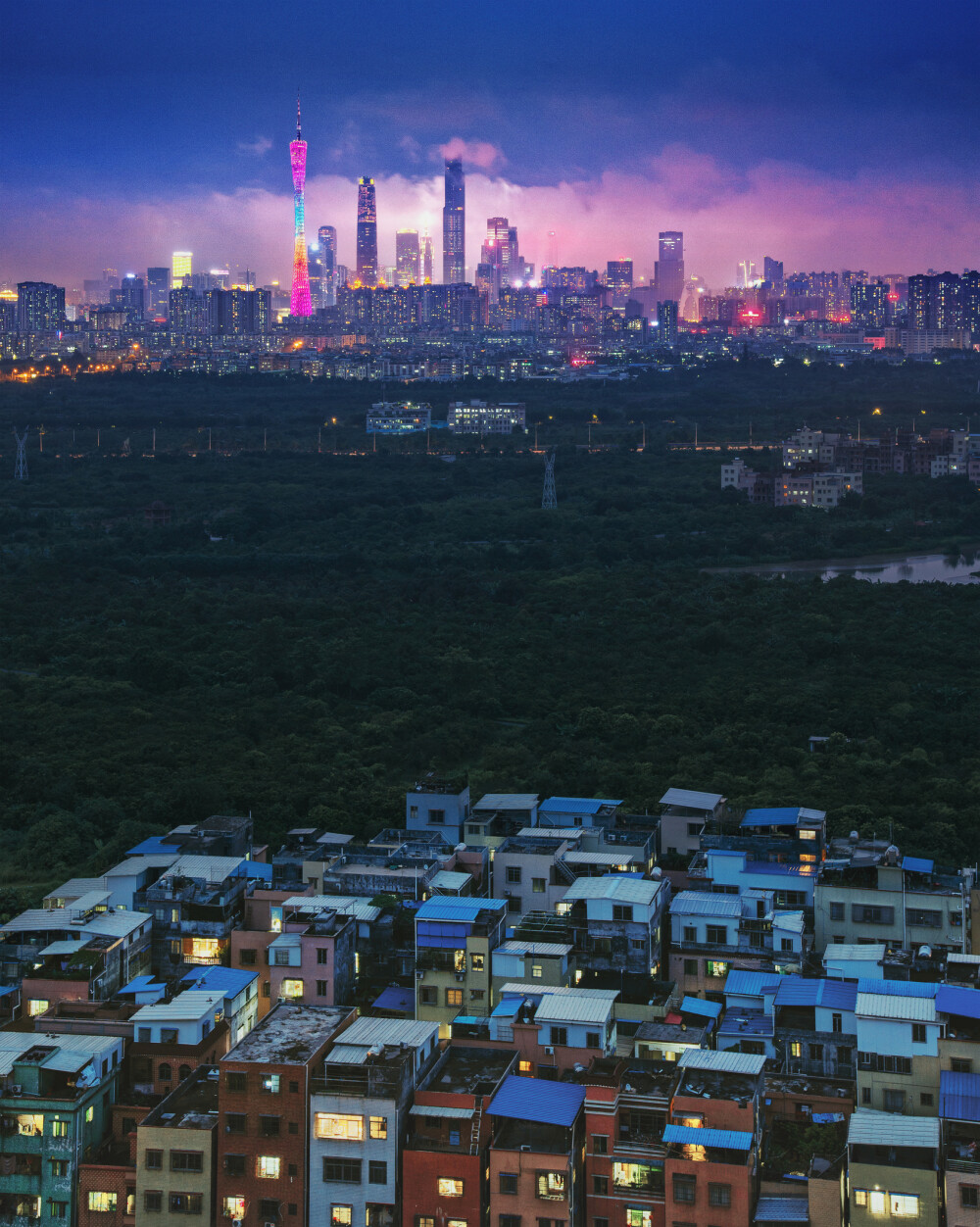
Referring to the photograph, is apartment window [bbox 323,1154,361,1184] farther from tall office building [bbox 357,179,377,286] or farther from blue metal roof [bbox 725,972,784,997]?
tall office building [bbox 357,179,377,286]

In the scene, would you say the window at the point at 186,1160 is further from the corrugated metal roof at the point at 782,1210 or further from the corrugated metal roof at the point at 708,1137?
the corrugated metal roof at the point at 782,1210

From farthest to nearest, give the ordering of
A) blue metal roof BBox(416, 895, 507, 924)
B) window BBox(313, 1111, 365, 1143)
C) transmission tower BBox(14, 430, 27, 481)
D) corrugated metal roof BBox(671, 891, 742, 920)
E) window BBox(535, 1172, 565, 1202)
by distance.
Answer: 1. transmission tower BBox(14, 430, 27, 481)
2. corrugated metal roof BBox(671, 891, 742, 920)
3. blue metal roof BBox(416, 895, 507, 924)
4. window BBox(313, 1111, 365, 1143)
5. window BBox(535, 1172, 565, 1202)

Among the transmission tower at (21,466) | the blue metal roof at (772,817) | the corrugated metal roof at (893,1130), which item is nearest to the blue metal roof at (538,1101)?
the corrugated metal roof at (893,1130)

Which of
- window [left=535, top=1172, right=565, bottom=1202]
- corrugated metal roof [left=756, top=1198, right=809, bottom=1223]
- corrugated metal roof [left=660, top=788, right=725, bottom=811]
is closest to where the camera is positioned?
corrugated metal roof [left=756, top=1198, right=809, bottom=1223]

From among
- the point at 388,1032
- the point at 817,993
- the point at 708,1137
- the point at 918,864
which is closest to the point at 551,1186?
the point at 708,1137

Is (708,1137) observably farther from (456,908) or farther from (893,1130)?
(456,908)

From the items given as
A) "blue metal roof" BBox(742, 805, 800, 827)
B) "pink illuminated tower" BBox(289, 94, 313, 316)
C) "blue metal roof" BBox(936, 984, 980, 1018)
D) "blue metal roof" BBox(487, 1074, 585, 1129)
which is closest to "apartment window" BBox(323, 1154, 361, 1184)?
"blue metal roof" BBox(487, 1074, 585, 1129)
